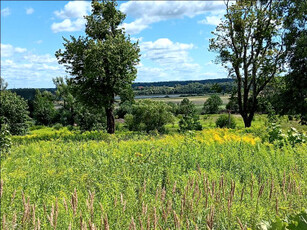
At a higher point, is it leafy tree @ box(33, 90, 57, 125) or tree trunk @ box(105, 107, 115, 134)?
tree trunk @ box(105, 107, 115, 134)

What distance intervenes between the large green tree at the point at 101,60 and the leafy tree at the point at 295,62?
36.0 feet

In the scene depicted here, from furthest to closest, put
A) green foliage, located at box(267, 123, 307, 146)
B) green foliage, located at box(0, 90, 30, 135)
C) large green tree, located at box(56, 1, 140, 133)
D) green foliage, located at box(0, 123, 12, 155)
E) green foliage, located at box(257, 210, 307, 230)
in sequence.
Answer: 1. green foliage, located at box(0, 90, 30, 135)
2. large green tree, located at box(56, 1, 140, 133)
3. green foliage, located at box(0, 123, 12, 155)
4. green foliage, located at box(267, 123, 307, 146)
5. green foliage, located at box(257, 210, 307, 230)

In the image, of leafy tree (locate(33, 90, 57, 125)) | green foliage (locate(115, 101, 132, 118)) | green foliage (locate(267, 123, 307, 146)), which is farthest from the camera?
leafy tree (locate(33, 90, 57, 125))

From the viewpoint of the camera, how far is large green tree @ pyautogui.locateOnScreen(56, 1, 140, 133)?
808 inches

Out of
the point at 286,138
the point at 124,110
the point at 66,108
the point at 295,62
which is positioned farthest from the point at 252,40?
the point at 66,108

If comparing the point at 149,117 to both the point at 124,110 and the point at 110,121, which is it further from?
the point at 124,110

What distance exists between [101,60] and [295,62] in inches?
530

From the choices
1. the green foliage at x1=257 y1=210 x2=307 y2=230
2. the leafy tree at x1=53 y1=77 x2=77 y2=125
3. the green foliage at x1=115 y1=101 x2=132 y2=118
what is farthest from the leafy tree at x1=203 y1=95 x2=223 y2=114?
the green foliage at x1=257 y1=210 x2=307 y2=230

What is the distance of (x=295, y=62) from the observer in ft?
70.3

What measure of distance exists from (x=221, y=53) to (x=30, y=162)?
19278mm

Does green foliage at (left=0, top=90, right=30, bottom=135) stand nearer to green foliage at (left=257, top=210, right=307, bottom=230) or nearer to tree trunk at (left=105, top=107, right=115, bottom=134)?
tree trunk at (left=105, top=107, right=115, bottom=134)

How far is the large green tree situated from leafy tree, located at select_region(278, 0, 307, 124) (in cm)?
1098

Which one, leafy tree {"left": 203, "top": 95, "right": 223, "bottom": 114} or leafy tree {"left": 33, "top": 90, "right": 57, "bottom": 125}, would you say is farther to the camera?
leafy tree {"left": 203, "top": 95, "right": 223, "bottom": 114}

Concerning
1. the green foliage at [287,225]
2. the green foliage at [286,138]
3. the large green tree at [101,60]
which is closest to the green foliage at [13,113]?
the large green tree at [101,60]
